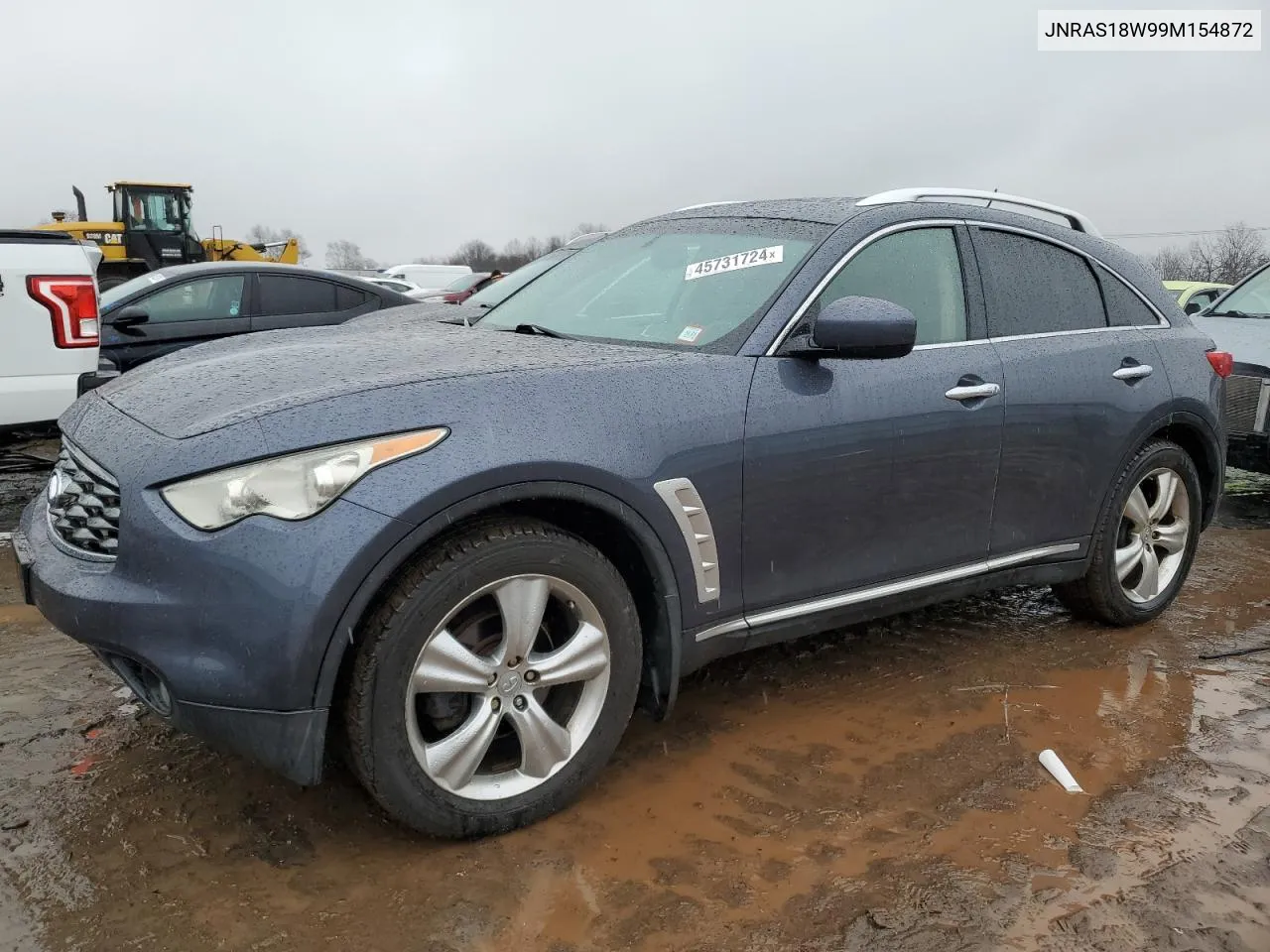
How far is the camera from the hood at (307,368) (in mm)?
2324

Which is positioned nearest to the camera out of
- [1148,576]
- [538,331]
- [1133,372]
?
[538,331]

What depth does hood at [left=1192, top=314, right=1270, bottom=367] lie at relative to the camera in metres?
6.37

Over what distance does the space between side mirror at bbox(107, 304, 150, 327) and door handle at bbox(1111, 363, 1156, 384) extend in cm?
631

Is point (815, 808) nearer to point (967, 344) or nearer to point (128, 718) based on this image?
point (967, 344)

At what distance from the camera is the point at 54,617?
7.63 ft

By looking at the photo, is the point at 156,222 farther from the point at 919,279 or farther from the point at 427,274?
the point at 919,279

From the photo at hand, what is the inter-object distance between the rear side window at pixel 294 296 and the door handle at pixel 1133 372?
6.14 meters

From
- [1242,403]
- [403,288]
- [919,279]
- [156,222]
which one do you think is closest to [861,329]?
[919,279]

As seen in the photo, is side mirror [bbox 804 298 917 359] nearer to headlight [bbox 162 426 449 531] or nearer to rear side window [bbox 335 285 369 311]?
headlight [bbox 162 426 449 531]

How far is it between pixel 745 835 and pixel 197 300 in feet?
21.4

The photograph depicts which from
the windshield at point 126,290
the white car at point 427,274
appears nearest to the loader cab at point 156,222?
the white car at point 427,274

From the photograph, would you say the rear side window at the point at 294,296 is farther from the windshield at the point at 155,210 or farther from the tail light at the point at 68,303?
the windshield at the point at 155,210

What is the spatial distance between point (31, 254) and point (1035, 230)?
4441mm

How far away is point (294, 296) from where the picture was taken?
7.91 metres
